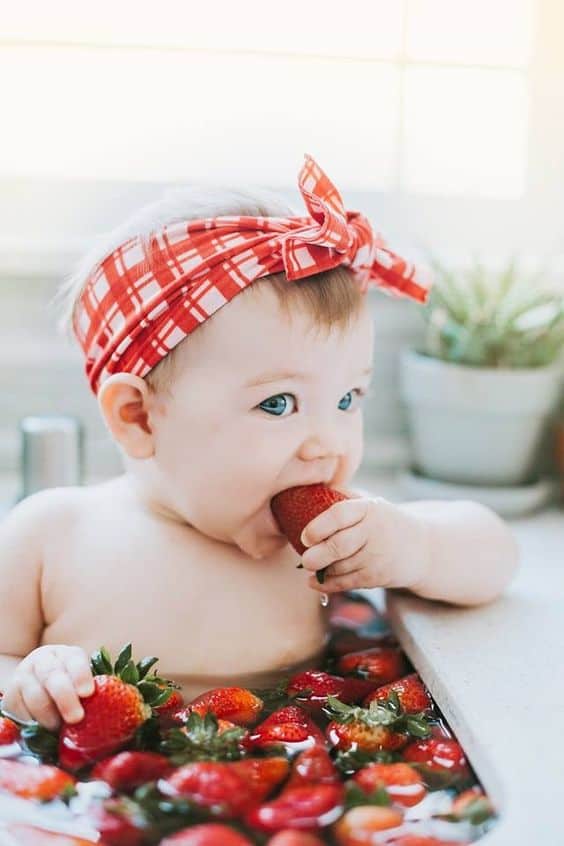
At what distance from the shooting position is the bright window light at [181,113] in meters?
1.58

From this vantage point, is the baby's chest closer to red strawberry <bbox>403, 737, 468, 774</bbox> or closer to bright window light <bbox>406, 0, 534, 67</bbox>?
red strawberry <bbox>403, 737, 468, 774</bbox>

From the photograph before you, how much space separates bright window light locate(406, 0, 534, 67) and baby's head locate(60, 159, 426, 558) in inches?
22.6

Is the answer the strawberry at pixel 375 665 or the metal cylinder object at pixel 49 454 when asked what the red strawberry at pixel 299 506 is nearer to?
the strawberry at pixel 375 665

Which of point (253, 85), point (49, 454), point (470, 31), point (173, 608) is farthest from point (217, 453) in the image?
point (470, 31)

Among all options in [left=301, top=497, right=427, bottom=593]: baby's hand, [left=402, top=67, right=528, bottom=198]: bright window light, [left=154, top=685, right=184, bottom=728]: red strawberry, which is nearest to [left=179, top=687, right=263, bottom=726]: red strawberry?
[left=154, top=685, right=184, bottom=728]: red strawberry

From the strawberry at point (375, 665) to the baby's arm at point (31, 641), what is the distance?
0.95 feet

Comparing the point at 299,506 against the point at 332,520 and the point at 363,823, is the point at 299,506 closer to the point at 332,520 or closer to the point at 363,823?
the point at 332,520

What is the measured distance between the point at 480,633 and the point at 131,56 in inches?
33.8

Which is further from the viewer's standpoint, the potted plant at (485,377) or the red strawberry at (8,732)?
the potted plant at (485,377)

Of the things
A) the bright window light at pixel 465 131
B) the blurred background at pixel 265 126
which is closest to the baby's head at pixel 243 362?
the blurred background at pixel 265 126

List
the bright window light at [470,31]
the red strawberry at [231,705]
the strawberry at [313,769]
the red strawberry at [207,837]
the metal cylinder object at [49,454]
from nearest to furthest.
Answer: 1. the red strawberry at [207,837]
2. the strawberry at [313,769]
3. the red strawberry at [231,705]
4. the metal cylinder object at [49,454]
5. the bright window light at [470,31]

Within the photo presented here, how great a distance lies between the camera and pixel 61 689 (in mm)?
964

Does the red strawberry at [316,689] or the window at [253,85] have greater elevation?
the window at [253,85]

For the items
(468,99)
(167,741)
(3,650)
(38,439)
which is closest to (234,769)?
(167,741)
